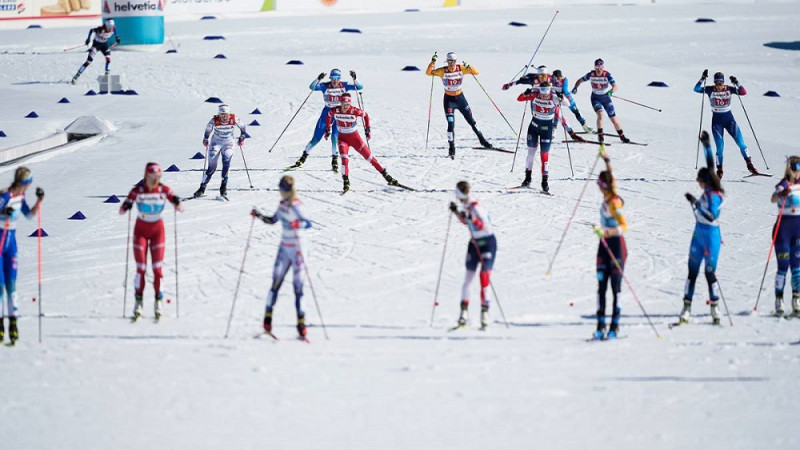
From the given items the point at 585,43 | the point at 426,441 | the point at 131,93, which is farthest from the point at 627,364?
the point at 585,43

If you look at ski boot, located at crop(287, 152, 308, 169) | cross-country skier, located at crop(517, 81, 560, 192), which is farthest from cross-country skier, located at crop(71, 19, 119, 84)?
cross-country skier, located at crop(517, 81, 560, 192)

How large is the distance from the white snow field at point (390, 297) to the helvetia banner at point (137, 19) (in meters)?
2.36

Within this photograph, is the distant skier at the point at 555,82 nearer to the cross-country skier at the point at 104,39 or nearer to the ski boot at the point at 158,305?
the ski boot at the point at 158,305

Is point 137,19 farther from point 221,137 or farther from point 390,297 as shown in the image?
point 390,297

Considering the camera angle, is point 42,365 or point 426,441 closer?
point 426,441

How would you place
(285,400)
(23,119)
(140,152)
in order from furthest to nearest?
1. (23,119)
2. (140,152)
3. (285,400)

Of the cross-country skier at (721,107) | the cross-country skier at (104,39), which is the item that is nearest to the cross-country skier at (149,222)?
the cross-country skier at (721,107)

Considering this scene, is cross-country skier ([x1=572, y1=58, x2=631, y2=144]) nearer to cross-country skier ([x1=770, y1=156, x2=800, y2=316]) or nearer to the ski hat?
cross-country skier ([x1=770, y1=156, x2=800, y2=316])

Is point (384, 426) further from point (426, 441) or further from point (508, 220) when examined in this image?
point (508, 220)

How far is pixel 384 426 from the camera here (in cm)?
961

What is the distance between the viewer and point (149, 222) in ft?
41.5

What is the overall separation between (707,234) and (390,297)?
3913mm

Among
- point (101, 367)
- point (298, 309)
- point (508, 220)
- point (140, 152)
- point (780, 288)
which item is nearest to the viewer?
point (101, 367)

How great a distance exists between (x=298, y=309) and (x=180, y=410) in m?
2.29
